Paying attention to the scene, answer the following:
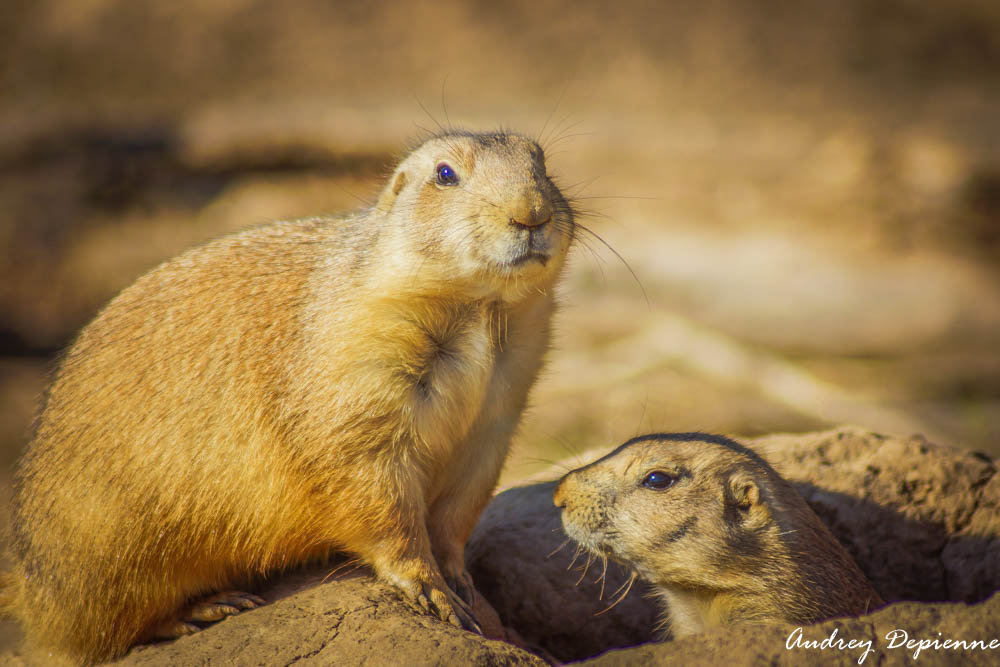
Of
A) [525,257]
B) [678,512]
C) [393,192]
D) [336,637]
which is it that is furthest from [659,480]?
[393,192]

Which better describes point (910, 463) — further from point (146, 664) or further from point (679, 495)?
point (146, 664)

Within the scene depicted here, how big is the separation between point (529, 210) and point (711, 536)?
1.72 metres

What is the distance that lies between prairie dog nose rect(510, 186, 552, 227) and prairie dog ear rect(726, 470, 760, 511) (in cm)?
154

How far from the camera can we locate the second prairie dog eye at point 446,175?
180 inches

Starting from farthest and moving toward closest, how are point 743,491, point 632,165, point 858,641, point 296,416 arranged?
1. point 632,165
2. point 743,491
3. point 296,416
4. point 858,641

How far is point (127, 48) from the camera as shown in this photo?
49.7 feet

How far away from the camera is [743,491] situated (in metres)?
4.53

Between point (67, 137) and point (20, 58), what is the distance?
9.61 ft

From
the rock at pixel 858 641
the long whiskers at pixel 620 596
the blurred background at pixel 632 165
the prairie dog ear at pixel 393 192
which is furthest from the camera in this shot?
the blurred background at pixel 632 165

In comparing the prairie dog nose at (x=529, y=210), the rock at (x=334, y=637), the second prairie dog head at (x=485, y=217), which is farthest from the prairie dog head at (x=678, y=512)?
the prairie dog nose at (x=529, y=210)

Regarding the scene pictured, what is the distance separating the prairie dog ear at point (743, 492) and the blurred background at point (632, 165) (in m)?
4.26

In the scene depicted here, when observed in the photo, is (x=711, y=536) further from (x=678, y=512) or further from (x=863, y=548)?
(x=863, y=548)

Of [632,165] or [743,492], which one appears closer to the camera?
[743,492]

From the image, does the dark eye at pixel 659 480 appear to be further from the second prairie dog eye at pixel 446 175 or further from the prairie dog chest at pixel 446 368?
the second prairie dog eye at pixel 446 175
